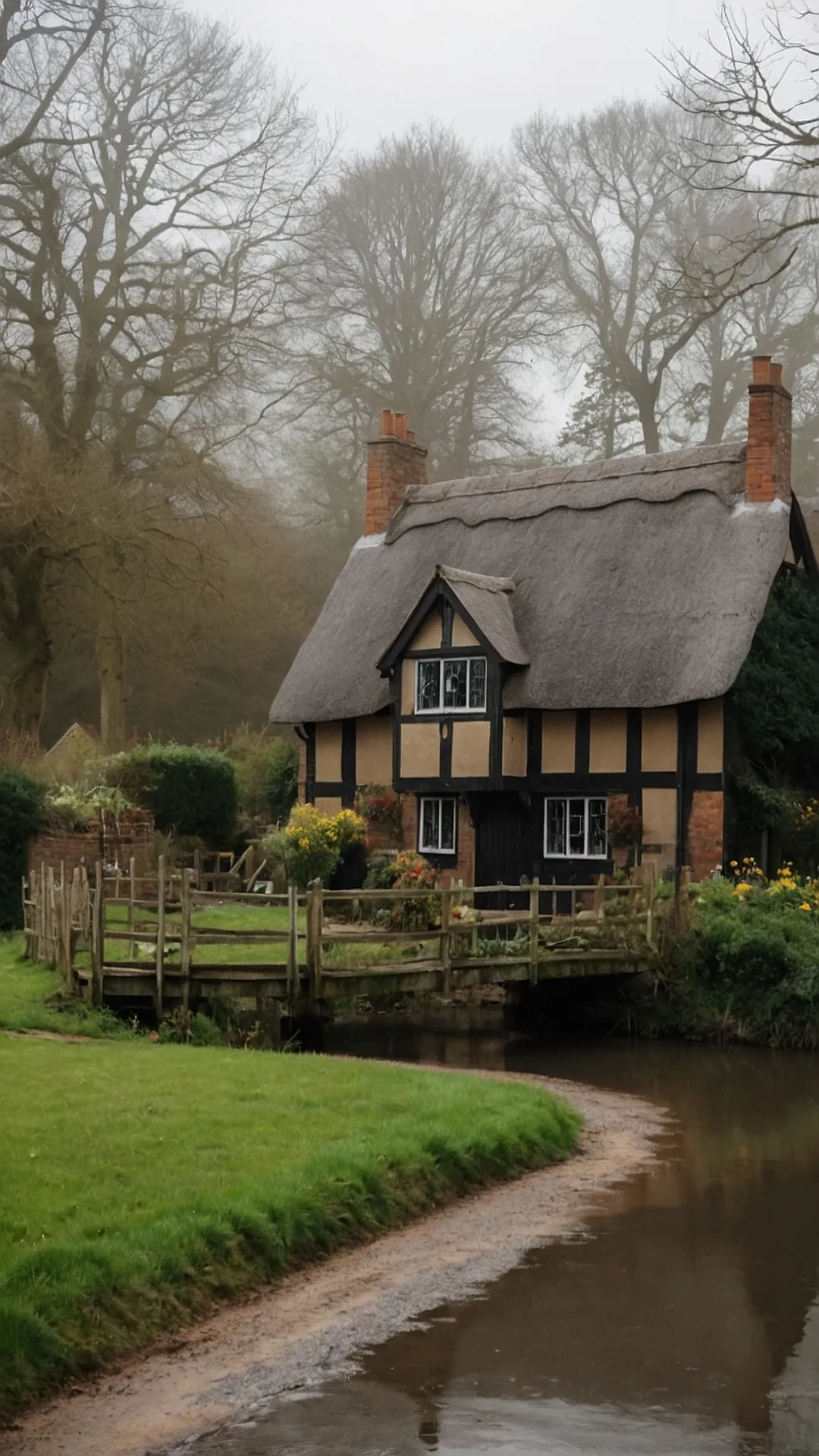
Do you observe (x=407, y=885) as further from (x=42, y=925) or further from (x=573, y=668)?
(x=42, y=925)

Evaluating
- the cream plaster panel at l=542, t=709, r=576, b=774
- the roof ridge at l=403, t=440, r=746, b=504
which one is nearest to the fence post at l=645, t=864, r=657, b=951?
the cream plaster panel at l=542, t=709, r=576, b=774

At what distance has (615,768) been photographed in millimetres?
26453

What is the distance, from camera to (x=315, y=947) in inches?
698

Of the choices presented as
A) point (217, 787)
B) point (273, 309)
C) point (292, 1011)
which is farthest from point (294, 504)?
point (292, 1011)

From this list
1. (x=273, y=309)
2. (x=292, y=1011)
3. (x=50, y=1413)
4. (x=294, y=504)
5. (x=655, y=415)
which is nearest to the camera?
(x=50, y=1413)

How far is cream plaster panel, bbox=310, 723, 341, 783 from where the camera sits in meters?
30.2

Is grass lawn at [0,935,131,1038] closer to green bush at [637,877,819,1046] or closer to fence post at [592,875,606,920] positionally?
fence post at [592,875,606,920]

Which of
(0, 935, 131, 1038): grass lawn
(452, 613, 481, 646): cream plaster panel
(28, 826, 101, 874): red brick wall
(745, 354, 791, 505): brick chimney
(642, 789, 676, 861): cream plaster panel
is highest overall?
(745, 354, 791, 505): brick chimney

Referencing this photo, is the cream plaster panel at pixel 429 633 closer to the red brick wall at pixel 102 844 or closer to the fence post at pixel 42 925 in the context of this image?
the red brick wall at pixel 102 844

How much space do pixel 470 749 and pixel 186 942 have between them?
10.9 metres

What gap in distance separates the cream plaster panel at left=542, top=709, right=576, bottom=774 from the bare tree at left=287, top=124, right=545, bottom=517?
22.6 meters

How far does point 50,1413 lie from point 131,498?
2751 centimetres

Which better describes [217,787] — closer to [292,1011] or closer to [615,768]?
[615,768]

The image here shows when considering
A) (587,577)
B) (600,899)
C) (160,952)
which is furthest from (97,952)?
(587,577)
